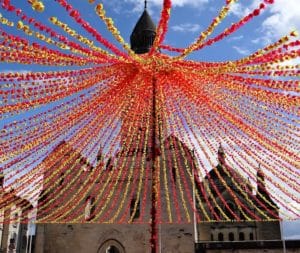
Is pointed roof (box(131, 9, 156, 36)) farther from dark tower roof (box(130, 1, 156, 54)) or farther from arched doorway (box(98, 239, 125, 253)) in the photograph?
arched doorway (box(98, 239, 125, 253))

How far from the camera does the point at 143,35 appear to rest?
27875mm

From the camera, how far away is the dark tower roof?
90.2ft

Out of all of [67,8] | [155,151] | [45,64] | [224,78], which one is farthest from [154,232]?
[67,8]

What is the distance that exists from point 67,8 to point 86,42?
122 centimetres

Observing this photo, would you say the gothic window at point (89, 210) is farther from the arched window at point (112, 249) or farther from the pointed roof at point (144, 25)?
the pointed roof at point (144, 25)

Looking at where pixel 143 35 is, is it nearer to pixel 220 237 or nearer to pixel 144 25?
pixel 144 25

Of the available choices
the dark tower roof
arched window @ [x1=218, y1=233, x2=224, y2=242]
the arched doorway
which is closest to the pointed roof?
the dark tower roof

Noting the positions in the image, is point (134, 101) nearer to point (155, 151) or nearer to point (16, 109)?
point (155, 151)

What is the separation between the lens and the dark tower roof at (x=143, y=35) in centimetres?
2750

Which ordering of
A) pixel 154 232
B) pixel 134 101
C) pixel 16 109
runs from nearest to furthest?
1. pixel 16 109
2. pixel 154 232
3. pixel 134 101

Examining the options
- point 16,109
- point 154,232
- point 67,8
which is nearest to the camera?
point 67,8

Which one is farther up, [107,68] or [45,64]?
[107,68]

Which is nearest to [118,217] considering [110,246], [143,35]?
[110,246]

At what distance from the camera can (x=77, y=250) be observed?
23.2m
